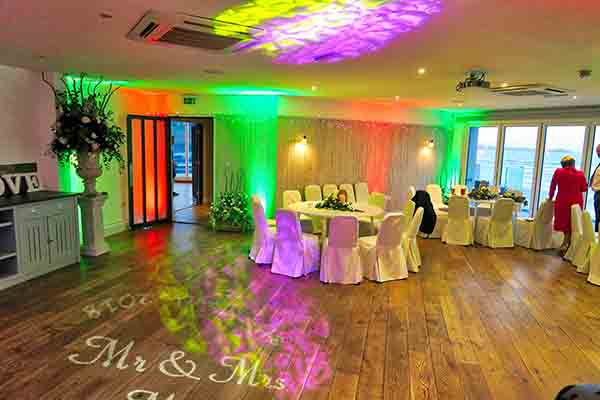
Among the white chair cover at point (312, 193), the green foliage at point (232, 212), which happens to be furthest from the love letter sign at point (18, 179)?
the white chair cover at point (312, 193)

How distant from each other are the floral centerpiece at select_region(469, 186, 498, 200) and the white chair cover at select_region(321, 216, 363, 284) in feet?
12.8

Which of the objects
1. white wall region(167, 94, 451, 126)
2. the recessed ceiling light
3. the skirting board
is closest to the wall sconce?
white wall region(167, 94, 451, 126)

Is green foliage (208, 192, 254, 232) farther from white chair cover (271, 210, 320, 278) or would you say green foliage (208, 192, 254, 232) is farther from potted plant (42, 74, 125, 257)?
white chair cover (271, 210, 320, 278)

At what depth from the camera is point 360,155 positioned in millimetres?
8891

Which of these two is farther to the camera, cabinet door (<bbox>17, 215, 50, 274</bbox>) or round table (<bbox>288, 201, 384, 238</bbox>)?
round table (<bbox>288, 201, 384, 238</bbox>)

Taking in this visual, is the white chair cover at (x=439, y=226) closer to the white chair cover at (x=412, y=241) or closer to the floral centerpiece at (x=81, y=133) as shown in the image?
the white chair cover at (x=412, y=241)

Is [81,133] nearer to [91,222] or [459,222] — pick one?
[91,222]

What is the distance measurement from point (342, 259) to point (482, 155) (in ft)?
22.3

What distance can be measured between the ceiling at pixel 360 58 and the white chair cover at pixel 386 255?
2.01 meters

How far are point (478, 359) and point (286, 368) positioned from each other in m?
1.69

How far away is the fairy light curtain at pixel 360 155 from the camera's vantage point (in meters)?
8.22

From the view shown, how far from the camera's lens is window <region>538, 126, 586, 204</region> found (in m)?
8.39

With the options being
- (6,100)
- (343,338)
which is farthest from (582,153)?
(6,100)

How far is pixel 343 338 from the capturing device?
12.3 feet
